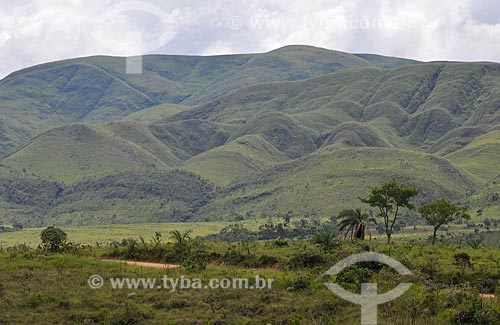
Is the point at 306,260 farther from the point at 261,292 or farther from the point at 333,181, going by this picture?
the point at 333,181

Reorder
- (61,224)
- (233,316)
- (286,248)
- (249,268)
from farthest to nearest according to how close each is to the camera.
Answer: (61,224)
(286,248)
(249,268)
(233,316)

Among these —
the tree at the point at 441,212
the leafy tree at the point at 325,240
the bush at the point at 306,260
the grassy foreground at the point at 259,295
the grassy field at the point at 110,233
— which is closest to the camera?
the grassy foreground at the point at 259,295

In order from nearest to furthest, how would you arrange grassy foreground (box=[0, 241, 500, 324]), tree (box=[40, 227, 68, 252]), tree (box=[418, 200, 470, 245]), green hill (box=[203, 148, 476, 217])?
1. grassy foreground (box=[0, 241, 500, 324])
2. tree (box=[40, 227, 68, 252])
3. tree (box=[418, 200, 470, 245])
4. green hill (box=[203, 148, 476, 217])

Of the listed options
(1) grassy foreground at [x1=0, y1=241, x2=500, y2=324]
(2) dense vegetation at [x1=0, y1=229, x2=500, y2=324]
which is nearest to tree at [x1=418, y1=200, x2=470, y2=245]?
(2) dense vegetation at [x1=0, y1=229, x2=500, y2=324]

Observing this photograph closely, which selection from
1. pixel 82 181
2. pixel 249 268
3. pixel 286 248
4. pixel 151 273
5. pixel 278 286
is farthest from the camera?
pixel 82 181

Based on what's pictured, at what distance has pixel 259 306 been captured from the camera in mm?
24391

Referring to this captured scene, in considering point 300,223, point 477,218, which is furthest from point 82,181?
point 477,218

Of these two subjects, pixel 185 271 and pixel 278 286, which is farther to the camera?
pixel 185 271

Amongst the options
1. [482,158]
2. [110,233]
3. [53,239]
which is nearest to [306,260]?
[53,239]

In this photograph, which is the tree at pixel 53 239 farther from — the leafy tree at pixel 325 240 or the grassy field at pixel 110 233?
the grassy field at pixel 110 233

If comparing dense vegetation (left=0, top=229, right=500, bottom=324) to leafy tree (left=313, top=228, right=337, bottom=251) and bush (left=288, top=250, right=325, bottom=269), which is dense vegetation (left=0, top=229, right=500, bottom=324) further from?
leafy tree (left=313, top=228, right=337, bottom=251)

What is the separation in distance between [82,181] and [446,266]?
171592 millimetres

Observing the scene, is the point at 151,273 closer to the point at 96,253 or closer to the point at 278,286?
the point at 278,286

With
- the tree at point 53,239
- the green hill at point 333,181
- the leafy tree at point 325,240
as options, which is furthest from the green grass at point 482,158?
the tree at point 53,239
